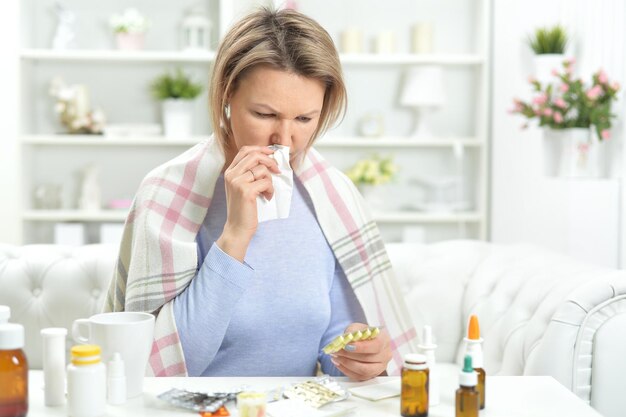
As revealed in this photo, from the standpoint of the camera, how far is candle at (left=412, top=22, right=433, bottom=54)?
4781 mm

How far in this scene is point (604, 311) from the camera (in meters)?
1.86

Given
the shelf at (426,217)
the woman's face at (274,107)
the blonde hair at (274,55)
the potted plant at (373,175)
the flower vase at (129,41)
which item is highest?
the flower vase at (129,41)

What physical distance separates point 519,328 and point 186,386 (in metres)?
0.99

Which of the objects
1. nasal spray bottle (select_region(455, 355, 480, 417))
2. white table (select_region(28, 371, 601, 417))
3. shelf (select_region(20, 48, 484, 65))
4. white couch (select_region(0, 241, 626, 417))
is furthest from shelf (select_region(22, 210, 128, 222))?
nasal spray bottle (select_region(455, 355, 480, 417))

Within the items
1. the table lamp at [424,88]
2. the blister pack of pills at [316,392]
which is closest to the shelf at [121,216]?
the table lamp at [424,88]

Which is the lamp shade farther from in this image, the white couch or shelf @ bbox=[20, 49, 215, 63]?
the white couch

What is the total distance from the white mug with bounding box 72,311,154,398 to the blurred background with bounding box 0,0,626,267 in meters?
3.21

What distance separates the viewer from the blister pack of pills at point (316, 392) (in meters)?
1.30

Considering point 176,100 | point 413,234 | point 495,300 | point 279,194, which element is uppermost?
point 176,100

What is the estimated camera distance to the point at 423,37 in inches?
189

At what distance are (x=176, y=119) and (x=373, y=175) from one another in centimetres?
110

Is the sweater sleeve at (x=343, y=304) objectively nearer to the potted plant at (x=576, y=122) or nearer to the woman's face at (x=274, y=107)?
the woman's face at (x=274, y=107)

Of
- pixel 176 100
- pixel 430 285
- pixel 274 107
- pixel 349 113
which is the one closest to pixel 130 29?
pixel 176 100

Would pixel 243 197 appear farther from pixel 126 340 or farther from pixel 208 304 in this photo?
pixel 126 340
